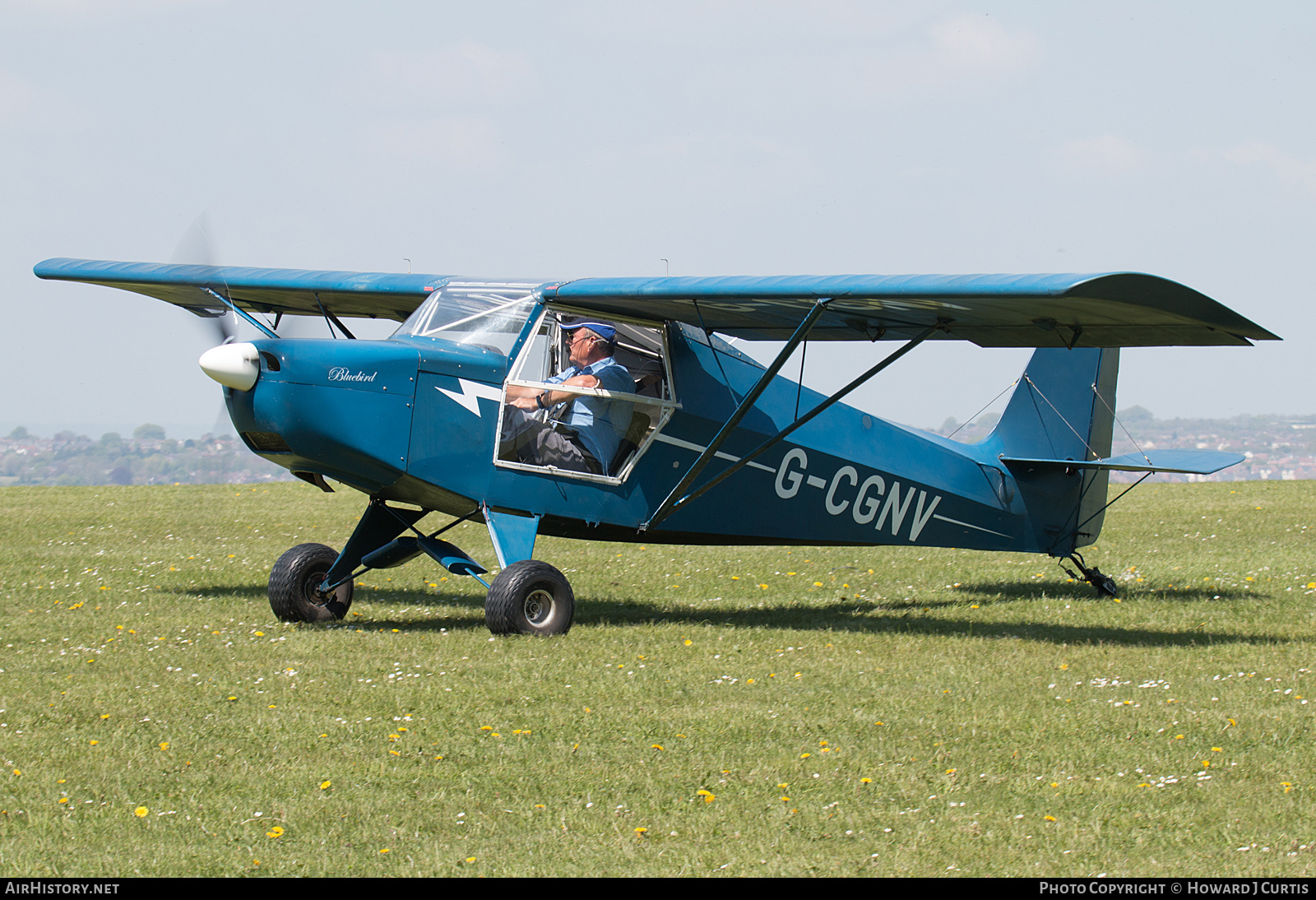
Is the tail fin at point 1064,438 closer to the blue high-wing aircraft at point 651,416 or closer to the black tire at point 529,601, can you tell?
the blue high-wing aircraft at point 651,416

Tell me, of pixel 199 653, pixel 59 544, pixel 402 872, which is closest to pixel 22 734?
pixel 199 653

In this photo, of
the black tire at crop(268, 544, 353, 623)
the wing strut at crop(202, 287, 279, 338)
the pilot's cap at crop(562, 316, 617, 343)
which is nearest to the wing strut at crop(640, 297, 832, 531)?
the pilot's cap at crop(562, 316, 617, 343)

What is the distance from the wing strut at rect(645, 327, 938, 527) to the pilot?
765mm

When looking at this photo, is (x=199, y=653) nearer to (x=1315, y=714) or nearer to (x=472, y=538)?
(x=1315, y=714)

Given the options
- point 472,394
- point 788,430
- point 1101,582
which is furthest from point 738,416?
point 1101,582

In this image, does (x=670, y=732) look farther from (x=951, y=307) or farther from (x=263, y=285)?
(x=263, y=285)

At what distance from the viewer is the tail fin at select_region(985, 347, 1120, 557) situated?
1317 cm

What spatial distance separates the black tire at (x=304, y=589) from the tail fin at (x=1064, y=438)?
6931 mm

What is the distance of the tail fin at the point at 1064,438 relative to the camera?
13.2 metres

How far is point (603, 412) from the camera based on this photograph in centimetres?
1034

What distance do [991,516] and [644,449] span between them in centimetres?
423

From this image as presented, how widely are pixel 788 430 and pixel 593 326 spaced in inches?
72.7

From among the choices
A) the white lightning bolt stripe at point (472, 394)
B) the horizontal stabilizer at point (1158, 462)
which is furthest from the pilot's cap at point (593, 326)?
the horizontal stabilizer at point (1158, 462)
